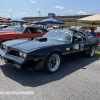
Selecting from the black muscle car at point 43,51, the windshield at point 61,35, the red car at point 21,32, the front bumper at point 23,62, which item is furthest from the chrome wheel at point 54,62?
the red car at point 21,32

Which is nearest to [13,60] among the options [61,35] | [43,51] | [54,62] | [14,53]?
[14,53]

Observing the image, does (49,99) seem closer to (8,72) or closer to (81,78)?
(81,78)

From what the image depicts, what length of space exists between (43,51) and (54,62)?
666 millimetres

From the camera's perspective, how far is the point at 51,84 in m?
2.90

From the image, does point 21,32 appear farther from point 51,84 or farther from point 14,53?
point 51,84

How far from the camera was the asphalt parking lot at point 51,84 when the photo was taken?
2414 mm

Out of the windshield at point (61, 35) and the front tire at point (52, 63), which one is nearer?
the front tire at point (52, 63)

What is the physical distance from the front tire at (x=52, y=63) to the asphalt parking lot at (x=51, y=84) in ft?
0.51

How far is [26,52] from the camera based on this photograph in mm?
2918

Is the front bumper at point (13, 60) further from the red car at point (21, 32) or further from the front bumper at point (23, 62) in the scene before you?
the red car at point (21, 32)

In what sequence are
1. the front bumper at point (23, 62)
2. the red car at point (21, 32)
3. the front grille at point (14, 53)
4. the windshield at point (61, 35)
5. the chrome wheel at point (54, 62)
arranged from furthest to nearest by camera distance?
1. the red car at point (21, 32)
2. the windshield at point (61, 35)
3. the chrome wheel at point (54, 62)
4. the front grille at point (14, 53)
5. the front bumper at point (23, 62)

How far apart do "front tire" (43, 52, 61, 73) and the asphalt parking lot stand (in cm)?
16

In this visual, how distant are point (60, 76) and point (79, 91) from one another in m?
0.85

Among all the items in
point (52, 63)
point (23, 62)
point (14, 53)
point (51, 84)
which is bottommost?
point (51, 84)
